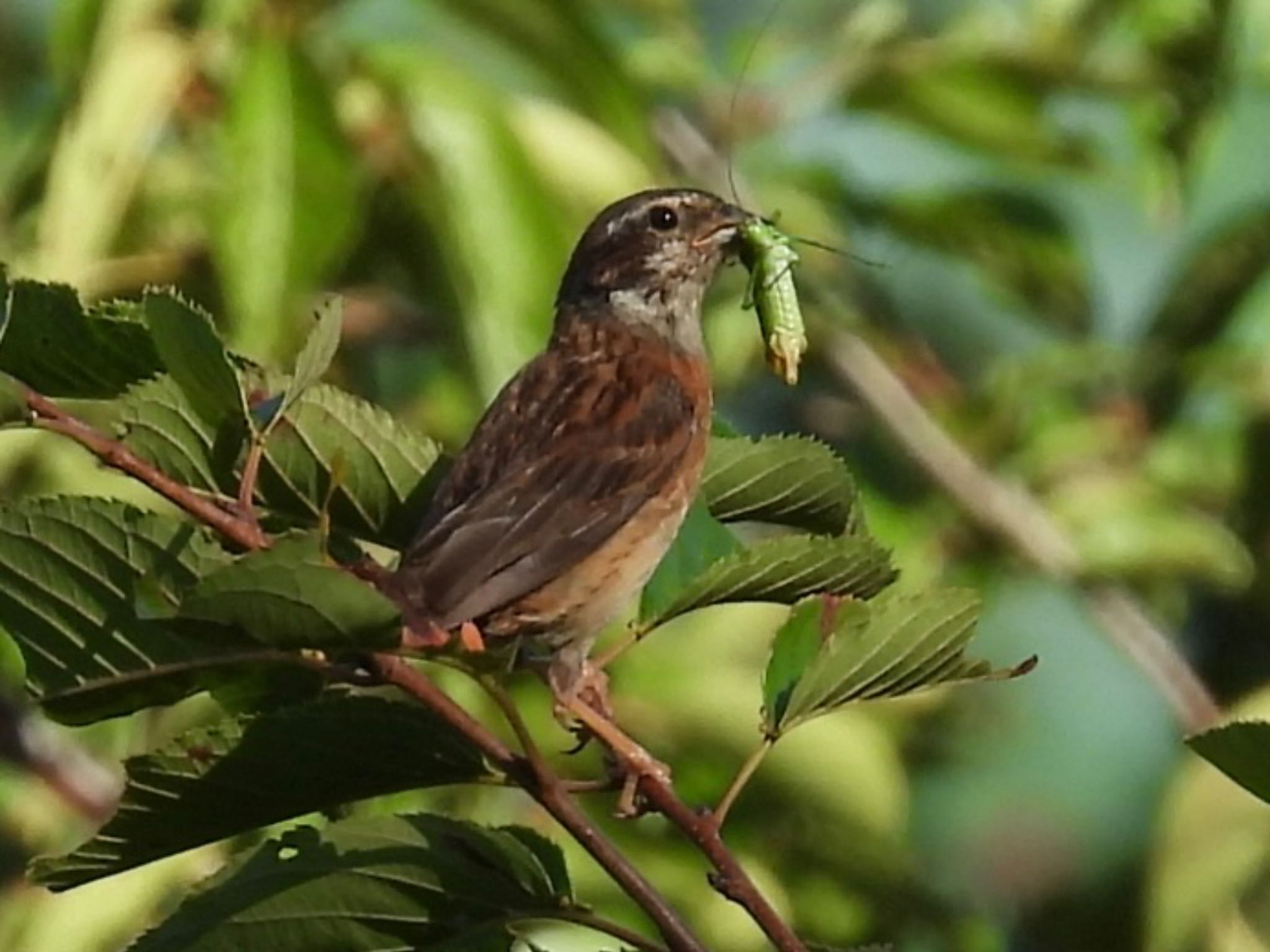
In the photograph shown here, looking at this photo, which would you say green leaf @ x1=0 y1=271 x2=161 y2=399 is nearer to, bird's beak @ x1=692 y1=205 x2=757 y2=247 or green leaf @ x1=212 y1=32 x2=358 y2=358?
green leaf @ x1=212 y1=32 x2=358 y2=358

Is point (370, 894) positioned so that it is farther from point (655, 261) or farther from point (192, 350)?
point (655, 261)

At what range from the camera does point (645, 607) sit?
8.26ft

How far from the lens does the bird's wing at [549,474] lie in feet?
8.64

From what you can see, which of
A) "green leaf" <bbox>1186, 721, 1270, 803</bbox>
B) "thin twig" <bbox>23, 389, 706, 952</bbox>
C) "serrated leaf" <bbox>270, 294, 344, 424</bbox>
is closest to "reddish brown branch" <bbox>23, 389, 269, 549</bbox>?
"thin twig" <bbox>23, 389, 706, 952</bbox>

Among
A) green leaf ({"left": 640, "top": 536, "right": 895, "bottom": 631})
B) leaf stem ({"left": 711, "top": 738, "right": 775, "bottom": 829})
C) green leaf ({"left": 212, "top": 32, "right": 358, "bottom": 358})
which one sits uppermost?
green leaf ({"left": 212, "top": 32, "right": 358, "bottom": 358})

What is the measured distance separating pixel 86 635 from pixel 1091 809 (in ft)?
16.7

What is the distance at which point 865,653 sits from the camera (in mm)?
2191

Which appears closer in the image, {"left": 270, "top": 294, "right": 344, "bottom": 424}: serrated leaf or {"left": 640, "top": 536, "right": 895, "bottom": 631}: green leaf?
{"left": 270, "top": 294, "right": 344, "bottom": 424}: serrated leaf

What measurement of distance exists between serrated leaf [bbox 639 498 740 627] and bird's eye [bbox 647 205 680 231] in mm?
1336

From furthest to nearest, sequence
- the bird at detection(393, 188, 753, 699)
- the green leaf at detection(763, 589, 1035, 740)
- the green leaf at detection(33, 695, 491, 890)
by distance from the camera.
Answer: the bird at detection(393, 188, 753, 699), the green leaf at detection(763, 589, 1035, 740), the green leaf at detection(33, 695, 491, 890)

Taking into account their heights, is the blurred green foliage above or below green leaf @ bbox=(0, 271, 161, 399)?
above

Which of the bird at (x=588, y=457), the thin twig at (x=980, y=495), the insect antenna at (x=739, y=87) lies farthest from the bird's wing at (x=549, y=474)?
the thin twig at (x=980, y=495)

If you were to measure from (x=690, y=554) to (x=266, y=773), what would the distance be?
632 millimetres

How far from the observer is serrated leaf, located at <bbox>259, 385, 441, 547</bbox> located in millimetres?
2285
